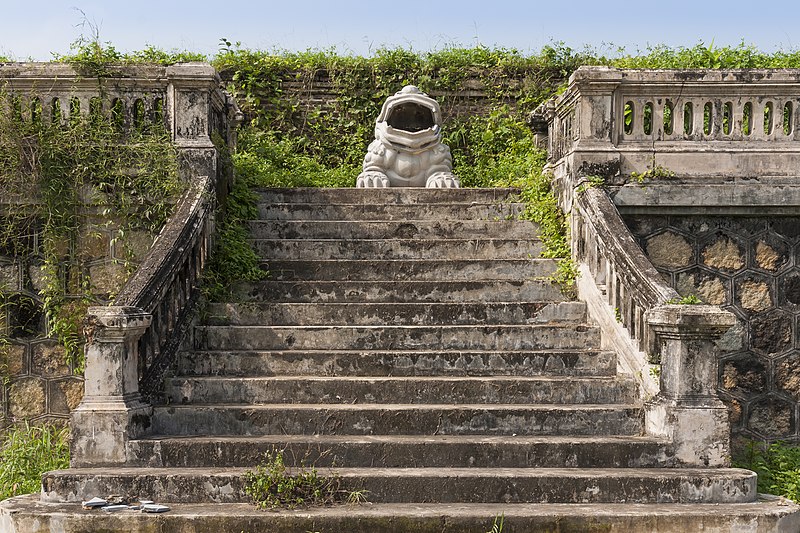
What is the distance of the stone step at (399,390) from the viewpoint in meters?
6.39

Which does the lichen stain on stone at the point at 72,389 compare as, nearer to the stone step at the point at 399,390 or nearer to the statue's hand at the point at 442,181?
the stone step at the point at 399,390

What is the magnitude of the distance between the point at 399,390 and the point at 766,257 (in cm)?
361

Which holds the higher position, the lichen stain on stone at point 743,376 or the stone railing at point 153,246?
the stone railing at point 153,246

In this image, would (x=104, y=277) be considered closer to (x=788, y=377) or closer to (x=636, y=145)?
(x=636, y=145)

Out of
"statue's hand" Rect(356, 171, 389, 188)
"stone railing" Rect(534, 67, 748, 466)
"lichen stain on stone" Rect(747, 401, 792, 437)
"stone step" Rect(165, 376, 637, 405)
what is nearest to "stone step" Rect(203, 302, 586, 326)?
"stone railing" Rect(534, 67, 748, 466)

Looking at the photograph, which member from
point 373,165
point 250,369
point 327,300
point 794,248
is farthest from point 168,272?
point 794,248

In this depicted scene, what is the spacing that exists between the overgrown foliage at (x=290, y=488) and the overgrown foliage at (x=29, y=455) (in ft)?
6.30

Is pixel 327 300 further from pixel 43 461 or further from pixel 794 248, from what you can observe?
pixel 794 248

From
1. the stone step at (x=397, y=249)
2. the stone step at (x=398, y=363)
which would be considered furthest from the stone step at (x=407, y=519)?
the stone step at (x=397, y=249)

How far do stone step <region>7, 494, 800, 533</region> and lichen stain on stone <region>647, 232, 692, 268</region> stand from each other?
2765 mm

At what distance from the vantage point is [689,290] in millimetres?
7711

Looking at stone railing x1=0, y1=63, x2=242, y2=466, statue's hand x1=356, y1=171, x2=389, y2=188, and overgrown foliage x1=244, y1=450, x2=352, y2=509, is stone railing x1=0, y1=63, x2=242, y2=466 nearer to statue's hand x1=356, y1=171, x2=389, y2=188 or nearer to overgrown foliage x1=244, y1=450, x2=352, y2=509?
overgrown foliage x1=244, y1=450, x2=352, y2=509

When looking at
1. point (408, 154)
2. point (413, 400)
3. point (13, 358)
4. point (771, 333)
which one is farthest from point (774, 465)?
Answer: point (13, 358)

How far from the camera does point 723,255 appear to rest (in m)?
7.71
